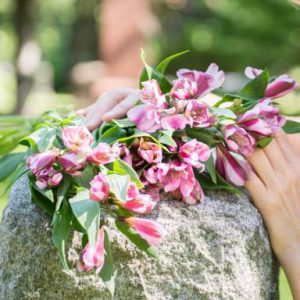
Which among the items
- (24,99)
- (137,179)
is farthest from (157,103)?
(24,99)

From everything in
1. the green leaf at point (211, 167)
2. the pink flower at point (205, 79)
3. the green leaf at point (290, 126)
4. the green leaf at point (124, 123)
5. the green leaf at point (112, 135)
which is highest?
the pink flower at point (205, 79)

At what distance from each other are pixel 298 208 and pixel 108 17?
9786mm

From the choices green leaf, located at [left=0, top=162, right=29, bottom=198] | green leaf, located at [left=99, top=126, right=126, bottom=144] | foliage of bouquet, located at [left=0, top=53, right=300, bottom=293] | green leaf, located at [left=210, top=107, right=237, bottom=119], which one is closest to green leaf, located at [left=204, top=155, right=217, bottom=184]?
foliage of bouquet, located at [left=0, top=53, right=300, bottom=293]

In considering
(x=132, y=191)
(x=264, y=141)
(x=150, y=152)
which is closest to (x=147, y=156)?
(x=150, y=152)

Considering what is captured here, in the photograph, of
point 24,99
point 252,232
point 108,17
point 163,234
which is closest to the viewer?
point 163,234

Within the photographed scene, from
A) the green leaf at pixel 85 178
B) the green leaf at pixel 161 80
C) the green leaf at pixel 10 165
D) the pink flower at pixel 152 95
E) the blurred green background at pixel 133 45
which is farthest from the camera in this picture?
the blurred green background at pixel 133 45

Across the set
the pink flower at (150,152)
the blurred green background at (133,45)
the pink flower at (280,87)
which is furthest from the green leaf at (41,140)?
the blurred green background at (133,45)

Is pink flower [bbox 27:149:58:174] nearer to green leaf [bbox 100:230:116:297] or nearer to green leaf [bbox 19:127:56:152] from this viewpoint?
green leaf [bbox 19:127:56:152]

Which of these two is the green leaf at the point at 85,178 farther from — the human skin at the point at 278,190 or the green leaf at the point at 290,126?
the green leaf at the point at 290,126

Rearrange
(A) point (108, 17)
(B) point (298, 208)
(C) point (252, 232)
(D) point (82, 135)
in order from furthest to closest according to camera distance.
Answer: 1. (A) point (108, 17)
2. (B) point (298, 208)
3. (C) point (252, 232)
4. (D) point (82, 135)

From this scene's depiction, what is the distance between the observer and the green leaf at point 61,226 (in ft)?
5.06

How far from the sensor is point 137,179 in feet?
5.18

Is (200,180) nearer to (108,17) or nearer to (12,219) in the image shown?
(12,219)

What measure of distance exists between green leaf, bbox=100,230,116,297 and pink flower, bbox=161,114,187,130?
0.29 m
